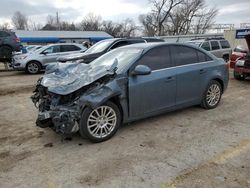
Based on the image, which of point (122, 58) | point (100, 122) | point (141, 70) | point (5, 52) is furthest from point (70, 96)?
point (5, 52)

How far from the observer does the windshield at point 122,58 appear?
491 centimetres

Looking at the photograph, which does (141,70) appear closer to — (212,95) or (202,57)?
(202,57)

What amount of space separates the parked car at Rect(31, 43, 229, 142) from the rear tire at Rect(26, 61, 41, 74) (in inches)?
366

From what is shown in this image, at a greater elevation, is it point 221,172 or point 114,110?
point 114,110

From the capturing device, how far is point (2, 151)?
4.22 meters

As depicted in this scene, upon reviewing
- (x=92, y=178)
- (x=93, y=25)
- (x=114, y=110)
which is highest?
(x=93, y=25)

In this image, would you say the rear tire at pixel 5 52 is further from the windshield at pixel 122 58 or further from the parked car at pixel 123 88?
the windshield at pixel 122 58

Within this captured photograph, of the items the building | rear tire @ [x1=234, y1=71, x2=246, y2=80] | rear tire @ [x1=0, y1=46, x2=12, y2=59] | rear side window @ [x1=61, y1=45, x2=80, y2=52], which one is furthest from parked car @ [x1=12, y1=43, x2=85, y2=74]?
the building

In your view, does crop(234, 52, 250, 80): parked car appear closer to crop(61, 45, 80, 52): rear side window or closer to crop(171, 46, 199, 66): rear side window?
crop(171, 46, 199, 66): rear side window

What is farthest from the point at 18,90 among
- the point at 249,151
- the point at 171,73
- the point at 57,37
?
the point at 57,37

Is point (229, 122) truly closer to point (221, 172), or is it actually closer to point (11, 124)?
point (221, 172)

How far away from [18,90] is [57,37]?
3533 centimetres

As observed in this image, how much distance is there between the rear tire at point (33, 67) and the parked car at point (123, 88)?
9303mm

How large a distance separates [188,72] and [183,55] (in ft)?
1.29
